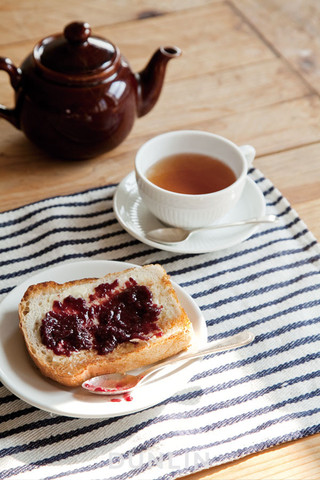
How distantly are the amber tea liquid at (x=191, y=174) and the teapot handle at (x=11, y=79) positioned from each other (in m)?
0.34

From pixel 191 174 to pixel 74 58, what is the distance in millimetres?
328

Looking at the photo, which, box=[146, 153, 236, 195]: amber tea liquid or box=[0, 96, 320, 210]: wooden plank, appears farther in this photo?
box=[0, 96, 320, 210]: wooden plank

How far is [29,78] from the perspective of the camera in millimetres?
1288

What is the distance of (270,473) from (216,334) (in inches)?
9.7

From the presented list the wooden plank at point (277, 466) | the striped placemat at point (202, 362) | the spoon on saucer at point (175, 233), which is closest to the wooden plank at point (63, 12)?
the striped placemat at point (202, 362)

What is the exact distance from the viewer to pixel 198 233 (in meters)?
1.20

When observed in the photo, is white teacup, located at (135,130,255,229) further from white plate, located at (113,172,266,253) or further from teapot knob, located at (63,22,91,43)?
teapot knob, located at (63,22,91,43)

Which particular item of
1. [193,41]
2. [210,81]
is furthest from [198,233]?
[193,41]

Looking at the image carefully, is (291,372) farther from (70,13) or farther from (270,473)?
(70,13)

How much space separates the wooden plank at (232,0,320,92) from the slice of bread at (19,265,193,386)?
91 cm

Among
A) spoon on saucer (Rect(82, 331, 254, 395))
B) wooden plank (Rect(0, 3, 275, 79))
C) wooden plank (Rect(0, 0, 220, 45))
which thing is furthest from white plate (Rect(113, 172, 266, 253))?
wooden plank (Rect(0, 0, 220, 45))

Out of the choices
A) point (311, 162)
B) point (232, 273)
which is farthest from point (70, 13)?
point (232, 273)

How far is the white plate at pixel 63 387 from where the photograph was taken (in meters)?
0.85

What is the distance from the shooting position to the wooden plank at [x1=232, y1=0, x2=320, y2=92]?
5.63ft
